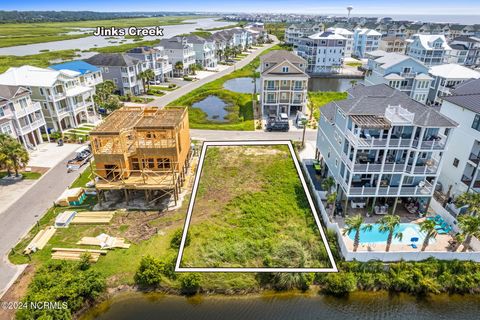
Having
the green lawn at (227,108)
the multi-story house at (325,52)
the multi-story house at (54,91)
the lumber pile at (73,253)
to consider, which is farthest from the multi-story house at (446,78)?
the multi-story house at (54,91)

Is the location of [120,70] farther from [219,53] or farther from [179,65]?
[219,53]

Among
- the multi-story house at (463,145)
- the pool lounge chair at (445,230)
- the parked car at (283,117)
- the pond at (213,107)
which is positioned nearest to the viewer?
the pool lounge chair at (445,230)

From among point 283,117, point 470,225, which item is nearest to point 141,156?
point 283,117

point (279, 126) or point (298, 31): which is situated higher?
point (298, 31)

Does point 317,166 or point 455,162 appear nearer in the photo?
point 455,162

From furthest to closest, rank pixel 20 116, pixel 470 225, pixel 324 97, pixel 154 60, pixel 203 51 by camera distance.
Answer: pixel 203 51
pixel 154 60
pixel 324 97
pixel 20 116
pixel 470 225

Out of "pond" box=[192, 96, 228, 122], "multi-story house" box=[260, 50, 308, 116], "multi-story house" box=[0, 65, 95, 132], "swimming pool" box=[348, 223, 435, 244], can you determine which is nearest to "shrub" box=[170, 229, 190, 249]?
"swimming pool" box=[348, 223, 435, 244]

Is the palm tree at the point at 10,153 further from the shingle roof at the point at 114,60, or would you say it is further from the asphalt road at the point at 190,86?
the shingle roof at the point at 114,60
